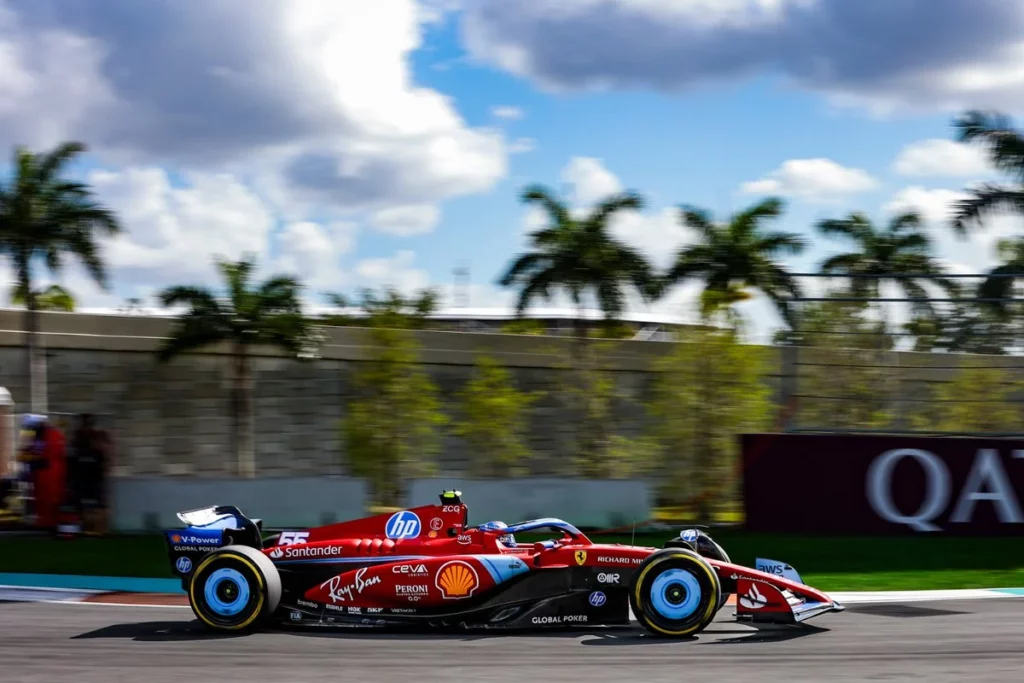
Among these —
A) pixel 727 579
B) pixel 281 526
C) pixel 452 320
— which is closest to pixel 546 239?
pixel 281 526

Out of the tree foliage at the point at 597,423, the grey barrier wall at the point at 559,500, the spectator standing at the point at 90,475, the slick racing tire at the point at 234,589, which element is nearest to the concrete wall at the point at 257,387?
the tree foliage at the point at 597,423

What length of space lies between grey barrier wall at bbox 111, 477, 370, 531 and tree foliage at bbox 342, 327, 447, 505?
479 centimetres

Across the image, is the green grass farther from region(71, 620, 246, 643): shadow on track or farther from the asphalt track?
region(71, 620, 246, 643): shadow on track

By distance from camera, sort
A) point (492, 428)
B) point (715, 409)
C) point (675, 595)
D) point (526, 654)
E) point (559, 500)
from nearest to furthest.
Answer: point (526, 654) → point (675, 595) → point (559, 500) → point (715, 409) → point (492, 428)

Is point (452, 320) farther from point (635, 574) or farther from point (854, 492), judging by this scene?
point (635, 574)

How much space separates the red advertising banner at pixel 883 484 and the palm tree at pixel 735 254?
17.6 feet

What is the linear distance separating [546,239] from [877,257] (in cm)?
906

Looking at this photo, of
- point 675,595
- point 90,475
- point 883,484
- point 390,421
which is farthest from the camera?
point 390,421

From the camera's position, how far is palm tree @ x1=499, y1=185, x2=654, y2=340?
792 inches

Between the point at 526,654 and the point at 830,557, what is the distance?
22.1 feet

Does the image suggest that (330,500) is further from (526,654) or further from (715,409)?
(526,654)

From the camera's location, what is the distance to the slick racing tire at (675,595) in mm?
7836

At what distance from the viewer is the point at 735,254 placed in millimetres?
21219

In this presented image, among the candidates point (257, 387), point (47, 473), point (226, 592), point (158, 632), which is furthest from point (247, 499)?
point (257, 387)
